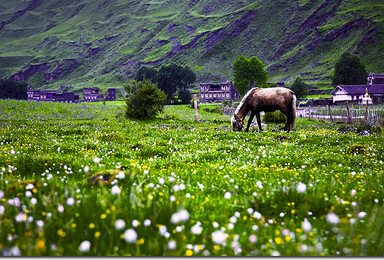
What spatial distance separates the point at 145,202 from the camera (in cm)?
373

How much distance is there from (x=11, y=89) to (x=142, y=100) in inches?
6606

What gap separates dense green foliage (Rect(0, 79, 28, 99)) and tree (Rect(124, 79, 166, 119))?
159 meters

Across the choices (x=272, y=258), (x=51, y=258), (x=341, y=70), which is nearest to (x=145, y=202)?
(x=51, y=258)

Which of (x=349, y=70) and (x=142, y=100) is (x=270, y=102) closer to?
(x=142, y=100)

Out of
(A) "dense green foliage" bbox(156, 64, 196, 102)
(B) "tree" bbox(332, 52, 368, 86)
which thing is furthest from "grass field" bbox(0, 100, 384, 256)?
(B) "tree" bbox(332, 52, 368, 86)

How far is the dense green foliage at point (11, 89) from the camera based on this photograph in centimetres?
14975

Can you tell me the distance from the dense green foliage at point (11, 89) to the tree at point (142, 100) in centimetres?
15884

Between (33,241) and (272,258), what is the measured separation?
2.69 m

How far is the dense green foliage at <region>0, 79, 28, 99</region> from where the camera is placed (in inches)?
5896

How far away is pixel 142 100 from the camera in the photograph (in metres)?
32.5

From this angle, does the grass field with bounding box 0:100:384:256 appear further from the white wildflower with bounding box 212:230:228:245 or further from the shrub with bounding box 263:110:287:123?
the shrub with bounding box 263:110:287:123

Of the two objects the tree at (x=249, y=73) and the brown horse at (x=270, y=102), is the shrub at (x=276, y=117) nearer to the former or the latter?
the brown horse at (x=270, y=102)

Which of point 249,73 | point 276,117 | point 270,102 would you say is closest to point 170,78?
point 249,73

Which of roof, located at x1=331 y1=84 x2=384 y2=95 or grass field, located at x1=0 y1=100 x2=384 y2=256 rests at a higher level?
roof, located at x1=331 y1=84 x2=384 y2=95
